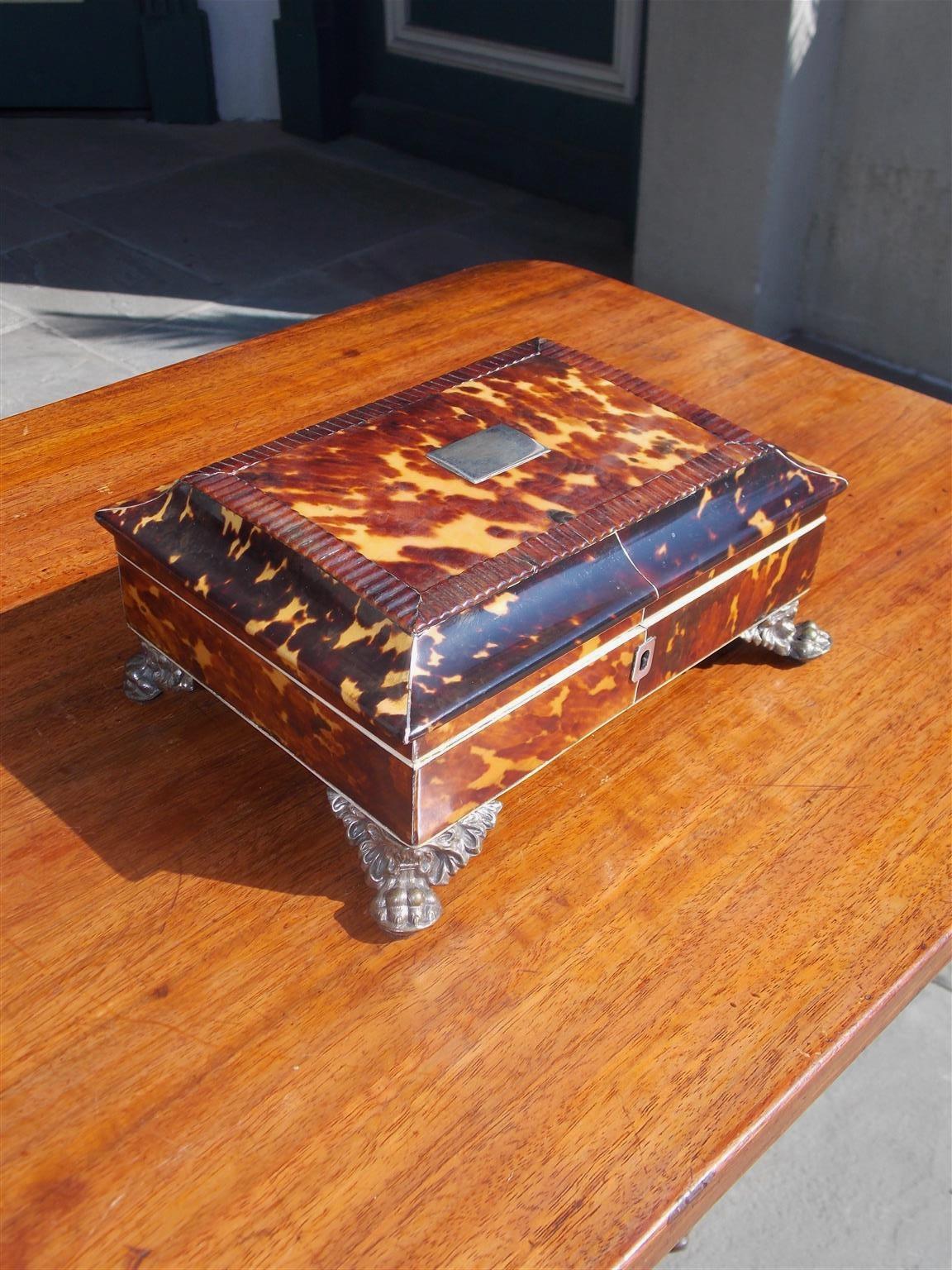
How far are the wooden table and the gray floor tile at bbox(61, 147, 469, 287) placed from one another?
2129 mm

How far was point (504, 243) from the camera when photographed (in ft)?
10.6

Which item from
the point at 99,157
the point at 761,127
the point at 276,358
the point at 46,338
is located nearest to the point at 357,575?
the point at 276,358

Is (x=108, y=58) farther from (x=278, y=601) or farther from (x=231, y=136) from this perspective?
(x=278, y=601)

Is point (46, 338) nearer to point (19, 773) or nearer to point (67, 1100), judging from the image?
point (19, 773)

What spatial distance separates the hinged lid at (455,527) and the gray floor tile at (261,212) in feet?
7.31

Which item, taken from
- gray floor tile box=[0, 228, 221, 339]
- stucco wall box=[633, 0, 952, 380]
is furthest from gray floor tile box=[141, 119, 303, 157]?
stucco wall box=[633, 0, 952, 380]

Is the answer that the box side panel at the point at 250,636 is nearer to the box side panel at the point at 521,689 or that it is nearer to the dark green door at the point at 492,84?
the box side panel at the point at 521,689

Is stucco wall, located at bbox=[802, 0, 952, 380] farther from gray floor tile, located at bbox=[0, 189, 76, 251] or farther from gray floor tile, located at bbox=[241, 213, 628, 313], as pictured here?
gray floor tile, located at bbox=[0, 189, 76, 251]

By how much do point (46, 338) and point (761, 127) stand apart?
1609 mm

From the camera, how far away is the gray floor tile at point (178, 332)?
2.69 metres

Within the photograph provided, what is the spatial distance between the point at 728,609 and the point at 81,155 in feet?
11.2

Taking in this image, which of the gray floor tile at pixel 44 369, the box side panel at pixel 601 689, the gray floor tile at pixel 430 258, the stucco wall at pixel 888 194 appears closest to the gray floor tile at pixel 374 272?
the gray floor tile at pixel 430 258

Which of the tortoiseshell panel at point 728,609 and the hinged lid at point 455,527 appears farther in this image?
the tortoiseshell panel at point 728,609

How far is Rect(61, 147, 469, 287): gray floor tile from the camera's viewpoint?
3.17 m
